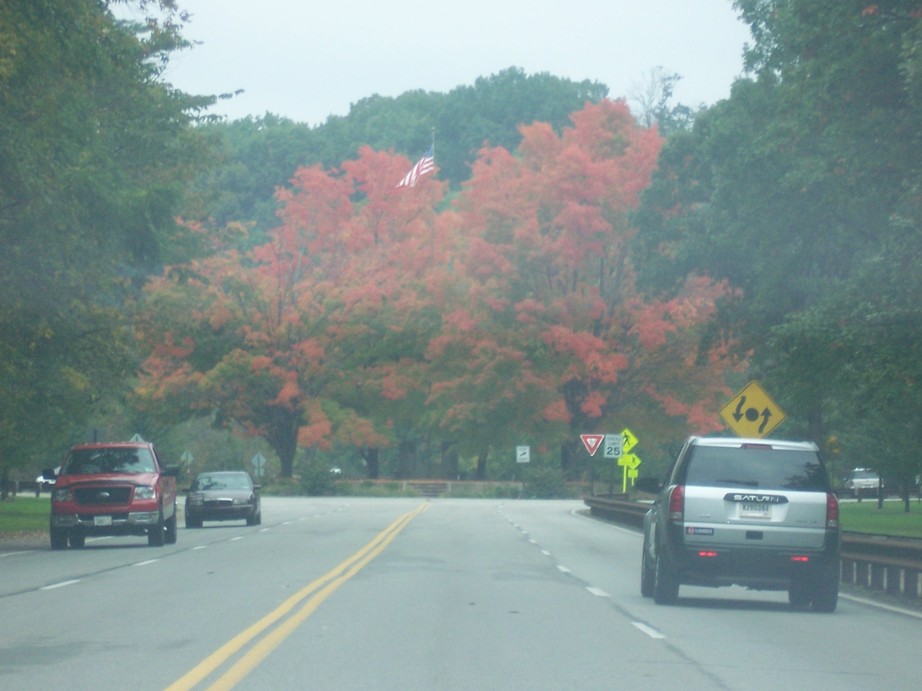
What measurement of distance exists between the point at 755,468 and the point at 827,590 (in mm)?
1626

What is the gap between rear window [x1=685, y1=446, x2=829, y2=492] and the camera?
16.5 m

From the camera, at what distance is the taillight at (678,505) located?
16.4 m

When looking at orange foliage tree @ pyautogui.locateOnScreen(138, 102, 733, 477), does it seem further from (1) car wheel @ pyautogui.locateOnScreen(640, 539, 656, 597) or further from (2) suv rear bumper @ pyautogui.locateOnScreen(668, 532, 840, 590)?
(2) suv rear bumper @ pyautogui.locateOnScreen(668, 532, 840, 590)

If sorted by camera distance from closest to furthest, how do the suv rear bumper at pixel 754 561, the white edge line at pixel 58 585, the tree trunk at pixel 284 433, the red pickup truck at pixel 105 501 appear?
1. the suv rear bumper at pixel 754 561
2. the white edge line at pixel 58 585
3. the red pickup truck at pixel 105 501
4. the tree trunk at pixel 284 433

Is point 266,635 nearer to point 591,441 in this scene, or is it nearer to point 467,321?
point 591,441

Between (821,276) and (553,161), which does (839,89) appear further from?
(553,161)

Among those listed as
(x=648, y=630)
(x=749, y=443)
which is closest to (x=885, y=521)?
(x=749, y=443)

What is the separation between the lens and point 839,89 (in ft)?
73.1

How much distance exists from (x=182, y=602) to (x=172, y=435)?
66.4 m

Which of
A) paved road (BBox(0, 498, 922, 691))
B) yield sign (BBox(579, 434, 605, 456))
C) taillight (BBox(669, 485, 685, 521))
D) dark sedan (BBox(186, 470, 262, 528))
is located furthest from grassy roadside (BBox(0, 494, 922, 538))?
taillight (BBox(669, 485, 685, 521))

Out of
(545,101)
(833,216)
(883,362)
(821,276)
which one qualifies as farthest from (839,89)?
(545,101)

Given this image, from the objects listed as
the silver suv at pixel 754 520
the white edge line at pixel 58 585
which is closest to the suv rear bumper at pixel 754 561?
the silver suv at pixel 754 520

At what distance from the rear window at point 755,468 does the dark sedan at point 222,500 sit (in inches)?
967

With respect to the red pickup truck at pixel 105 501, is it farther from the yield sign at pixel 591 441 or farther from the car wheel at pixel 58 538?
the yield sign at pixel 591 441
